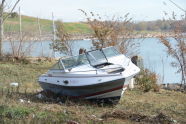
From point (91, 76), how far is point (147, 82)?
18.6ft

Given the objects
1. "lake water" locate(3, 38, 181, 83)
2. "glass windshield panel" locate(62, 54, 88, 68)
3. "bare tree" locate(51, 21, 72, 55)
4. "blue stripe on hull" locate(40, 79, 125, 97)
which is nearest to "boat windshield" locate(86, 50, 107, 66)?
"glass windshield panel" locate(62, 54, 88, 68)

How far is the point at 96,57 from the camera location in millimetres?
13016

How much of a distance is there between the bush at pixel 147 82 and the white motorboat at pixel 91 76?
143 inches

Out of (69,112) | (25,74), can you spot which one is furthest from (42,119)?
(25,74)

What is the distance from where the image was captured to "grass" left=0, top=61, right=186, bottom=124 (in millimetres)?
8156

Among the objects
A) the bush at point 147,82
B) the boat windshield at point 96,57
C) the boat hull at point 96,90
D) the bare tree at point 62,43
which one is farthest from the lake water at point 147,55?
the boat hull at point 96,90

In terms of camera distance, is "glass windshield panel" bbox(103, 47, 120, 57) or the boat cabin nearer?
the boat cabin

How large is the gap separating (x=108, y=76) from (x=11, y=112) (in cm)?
412

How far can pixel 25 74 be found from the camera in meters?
17.5

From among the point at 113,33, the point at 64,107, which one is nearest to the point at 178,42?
the point at 113,33

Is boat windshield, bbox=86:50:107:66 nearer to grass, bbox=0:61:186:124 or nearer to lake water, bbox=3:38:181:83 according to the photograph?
grass, bbox=0:61:186:124

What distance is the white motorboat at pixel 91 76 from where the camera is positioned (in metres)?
11.6

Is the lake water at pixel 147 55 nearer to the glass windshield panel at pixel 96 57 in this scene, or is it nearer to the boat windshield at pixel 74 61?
the glass windshield panel at pixel 96 57

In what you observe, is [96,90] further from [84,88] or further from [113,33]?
[113,33]
